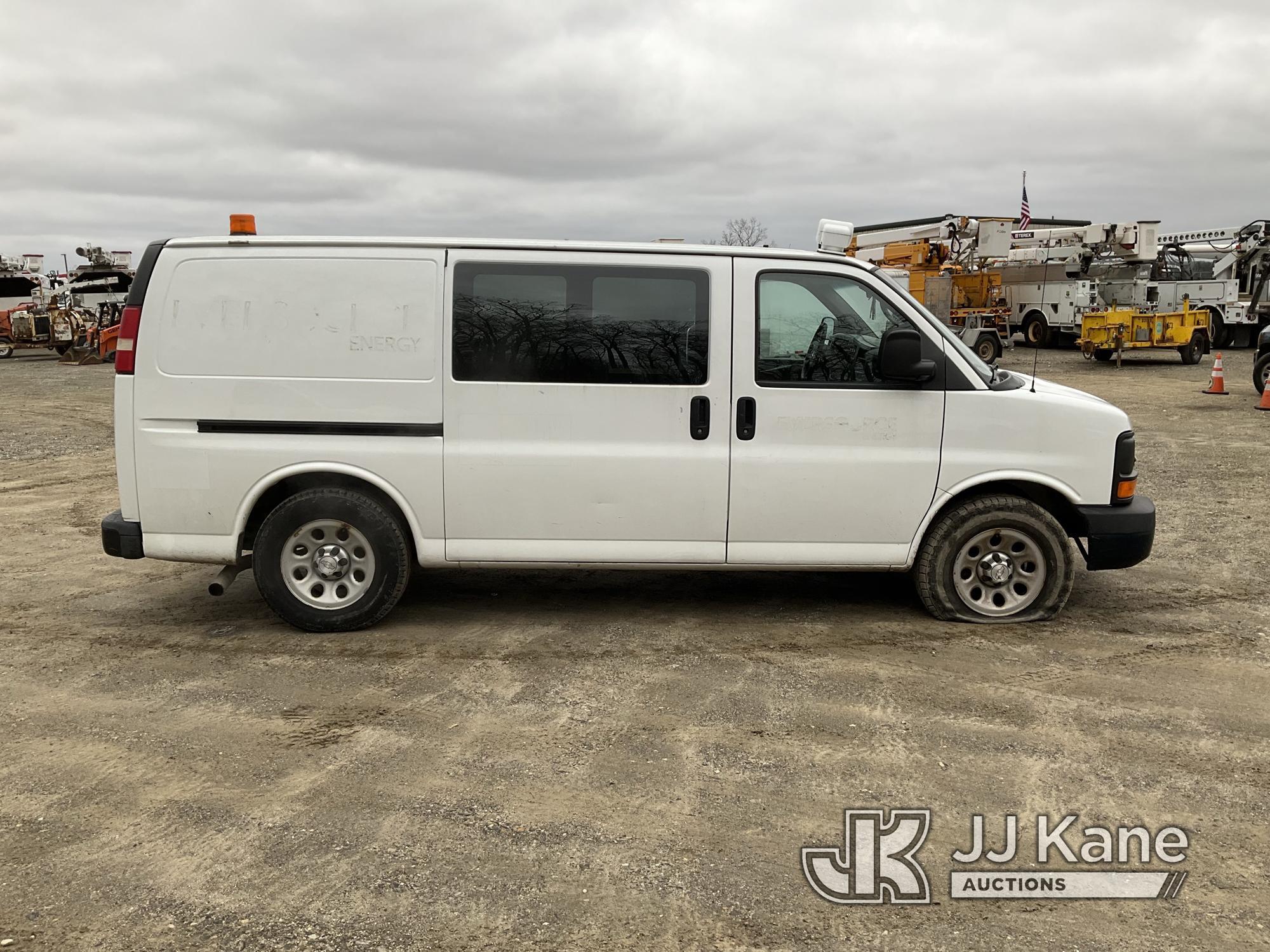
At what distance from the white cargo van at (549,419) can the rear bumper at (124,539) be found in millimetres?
16

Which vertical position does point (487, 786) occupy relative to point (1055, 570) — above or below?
below

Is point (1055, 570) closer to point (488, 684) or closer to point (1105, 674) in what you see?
point (1105, 674)

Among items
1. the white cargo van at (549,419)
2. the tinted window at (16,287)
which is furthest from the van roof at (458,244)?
the tinted window at (16,287)

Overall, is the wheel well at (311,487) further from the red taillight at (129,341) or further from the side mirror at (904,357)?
the side mirror at (904,357)

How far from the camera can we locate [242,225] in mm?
5621

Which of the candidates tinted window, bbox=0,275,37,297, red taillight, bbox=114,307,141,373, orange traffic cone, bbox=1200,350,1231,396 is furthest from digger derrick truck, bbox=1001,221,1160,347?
tinted window, bbox=0,275,37,297

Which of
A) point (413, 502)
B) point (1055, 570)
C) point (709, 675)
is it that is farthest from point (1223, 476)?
point (413, 502)

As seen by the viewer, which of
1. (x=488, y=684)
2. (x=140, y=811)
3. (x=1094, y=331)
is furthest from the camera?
(x=1094, y=331)

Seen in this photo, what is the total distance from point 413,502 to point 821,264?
2.58 m

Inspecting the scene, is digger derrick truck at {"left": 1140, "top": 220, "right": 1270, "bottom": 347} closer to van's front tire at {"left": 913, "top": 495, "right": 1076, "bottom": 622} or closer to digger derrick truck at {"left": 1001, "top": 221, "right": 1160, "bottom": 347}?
digger derrick truck at {"left": 1001, "top": 221, "right": 1160, "bottom": 347}

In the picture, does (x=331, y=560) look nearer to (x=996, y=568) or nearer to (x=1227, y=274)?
(x=996, y=568)

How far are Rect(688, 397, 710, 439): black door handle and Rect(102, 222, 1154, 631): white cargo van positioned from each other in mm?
12

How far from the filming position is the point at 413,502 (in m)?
5.59

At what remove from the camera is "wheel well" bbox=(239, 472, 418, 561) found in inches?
221
